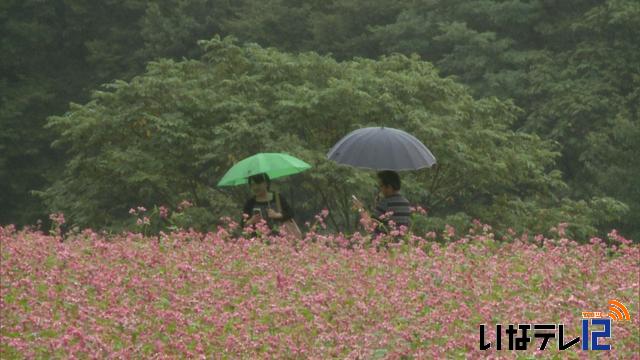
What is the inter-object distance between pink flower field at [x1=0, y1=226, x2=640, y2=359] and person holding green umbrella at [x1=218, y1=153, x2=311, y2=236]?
4.91ft

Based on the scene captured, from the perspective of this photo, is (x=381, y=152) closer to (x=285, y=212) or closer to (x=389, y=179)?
(x=389, y=179)

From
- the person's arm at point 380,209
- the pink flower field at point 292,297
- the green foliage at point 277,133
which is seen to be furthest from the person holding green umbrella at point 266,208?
the green foliage at point 277,133

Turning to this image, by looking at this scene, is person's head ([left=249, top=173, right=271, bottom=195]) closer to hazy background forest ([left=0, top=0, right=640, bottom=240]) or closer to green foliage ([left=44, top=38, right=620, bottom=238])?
hazy background forest ([left=0, top=0, right=640, bottom=240])

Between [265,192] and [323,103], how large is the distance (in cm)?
538

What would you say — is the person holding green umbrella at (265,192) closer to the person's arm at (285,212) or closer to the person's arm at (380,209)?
the person's arm at (285,212)

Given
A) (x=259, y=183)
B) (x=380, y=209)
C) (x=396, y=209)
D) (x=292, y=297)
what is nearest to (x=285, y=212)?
(x=259, y=183)

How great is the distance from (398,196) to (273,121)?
686cm

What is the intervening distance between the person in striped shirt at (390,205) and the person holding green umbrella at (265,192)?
31.2 inches

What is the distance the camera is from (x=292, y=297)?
7.51 meters

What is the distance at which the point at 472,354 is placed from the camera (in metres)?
6.16

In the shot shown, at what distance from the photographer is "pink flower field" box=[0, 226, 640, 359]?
6.41m

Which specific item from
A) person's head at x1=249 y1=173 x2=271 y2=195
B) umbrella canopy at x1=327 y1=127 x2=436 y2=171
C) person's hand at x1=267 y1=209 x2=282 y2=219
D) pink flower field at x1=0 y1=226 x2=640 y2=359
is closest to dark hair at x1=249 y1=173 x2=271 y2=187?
person's head at x1=249 y1=173 x2=271 y2=195

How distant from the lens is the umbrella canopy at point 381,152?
1141cm

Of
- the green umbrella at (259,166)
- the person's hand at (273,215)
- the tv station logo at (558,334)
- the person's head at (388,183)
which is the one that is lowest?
the tv station logo at (558,334)
